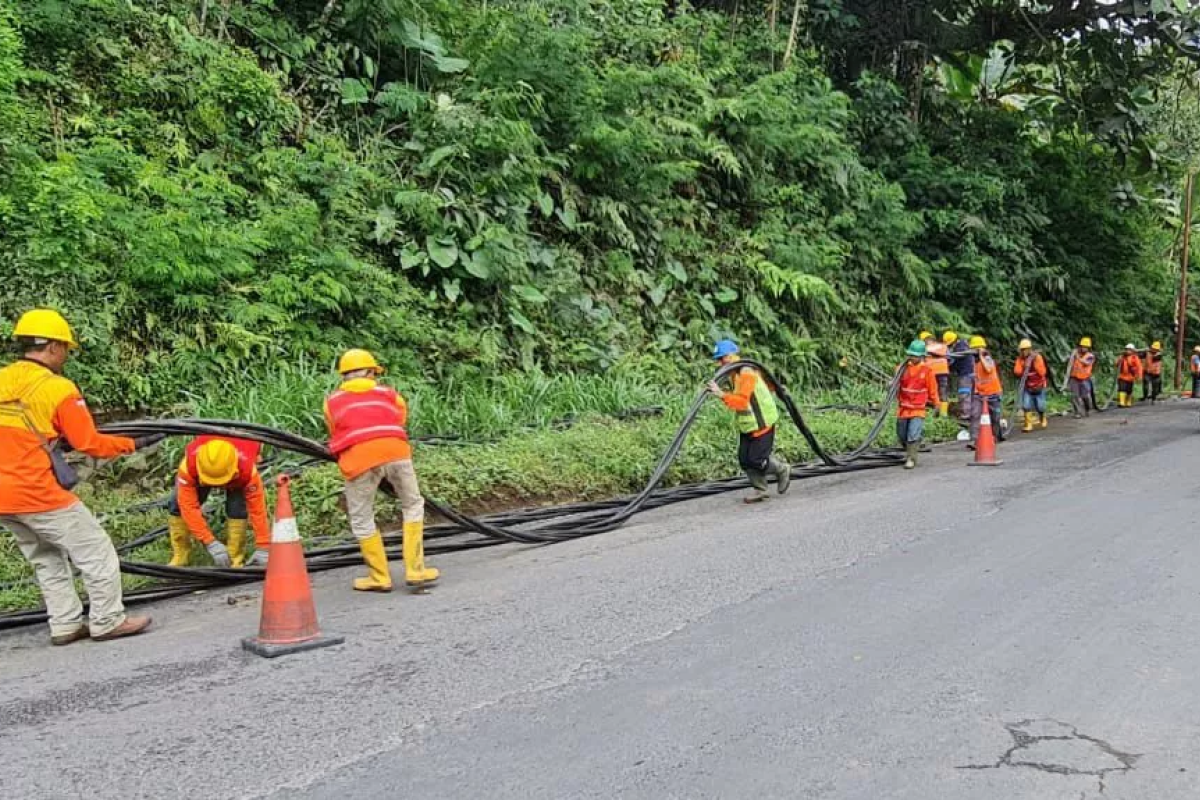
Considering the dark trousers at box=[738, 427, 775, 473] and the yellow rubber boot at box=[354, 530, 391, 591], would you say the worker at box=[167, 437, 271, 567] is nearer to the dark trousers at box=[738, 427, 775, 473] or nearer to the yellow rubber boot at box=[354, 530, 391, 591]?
the yellow rubber boot at box=[354, 530, 391, 591]

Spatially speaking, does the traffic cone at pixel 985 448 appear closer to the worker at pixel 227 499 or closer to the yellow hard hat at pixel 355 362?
the yellow hard hat at pixel 355 362

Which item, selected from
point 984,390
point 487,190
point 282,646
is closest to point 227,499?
point 282,646

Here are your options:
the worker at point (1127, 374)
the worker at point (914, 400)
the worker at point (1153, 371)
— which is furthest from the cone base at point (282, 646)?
the worker at point (1153, 371)

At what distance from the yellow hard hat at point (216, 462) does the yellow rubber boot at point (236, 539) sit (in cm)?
40

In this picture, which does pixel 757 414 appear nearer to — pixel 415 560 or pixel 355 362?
pixel 415 560

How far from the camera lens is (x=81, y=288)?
30.2 feet

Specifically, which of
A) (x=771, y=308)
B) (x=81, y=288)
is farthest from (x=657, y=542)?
(x=771, y=308)

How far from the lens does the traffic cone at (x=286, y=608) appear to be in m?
5.30

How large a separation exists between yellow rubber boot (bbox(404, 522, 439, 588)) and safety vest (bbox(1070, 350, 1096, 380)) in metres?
18.1

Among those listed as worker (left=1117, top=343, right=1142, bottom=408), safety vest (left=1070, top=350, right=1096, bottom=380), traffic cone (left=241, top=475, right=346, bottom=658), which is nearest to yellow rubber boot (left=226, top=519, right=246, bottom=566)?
traffic cone (left=241, top=475, right=346, bottom=658)

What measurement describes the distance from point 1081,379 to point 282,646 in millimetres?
20088

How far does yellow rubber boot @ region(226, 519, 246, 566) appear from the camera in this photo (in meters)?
7.50

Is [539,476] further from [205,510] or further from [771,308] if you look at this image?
[771,308]

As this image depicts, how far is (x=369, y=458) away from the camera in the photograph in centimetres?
661
